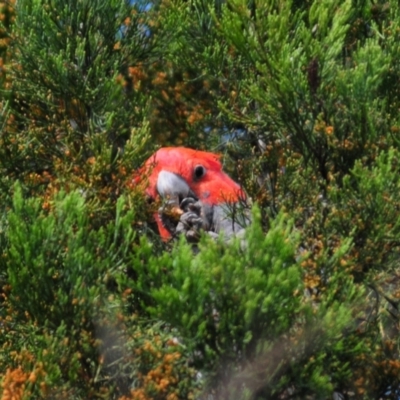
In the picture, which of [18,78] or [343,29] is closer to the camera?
[343,29]

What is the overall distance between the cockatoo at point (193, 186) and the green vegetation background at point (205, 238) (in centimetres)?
19

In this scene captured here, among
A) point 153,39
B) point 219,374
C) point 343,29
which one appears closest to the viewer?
point 219,374

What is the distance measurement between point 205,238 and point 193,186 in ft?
7.83

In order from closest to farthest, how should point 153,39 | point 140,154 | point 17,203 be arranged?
point 17,203, point 140,154, point 153,39

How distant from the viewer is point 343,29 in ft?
20.9

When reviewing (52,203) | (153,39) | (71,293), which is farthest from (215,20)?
(71,293)

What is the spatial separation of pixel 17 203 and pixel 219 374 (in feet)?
4.63

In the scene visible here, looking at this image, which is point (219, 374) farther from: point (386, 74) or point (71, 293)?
point (386, 74)

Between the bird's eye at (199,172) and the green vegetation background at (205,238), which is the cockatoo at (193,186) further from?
the green vegetation background at (205,238)

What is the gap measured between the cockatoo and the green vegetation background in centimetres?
19

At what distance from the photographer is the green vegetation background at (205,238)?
16.6ft

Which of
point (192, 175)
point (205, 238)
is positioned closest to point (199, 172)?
point (192, 175)

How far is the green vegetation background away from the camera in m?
5.05

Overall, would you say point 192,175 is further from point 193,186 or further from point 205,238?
point 205,238
